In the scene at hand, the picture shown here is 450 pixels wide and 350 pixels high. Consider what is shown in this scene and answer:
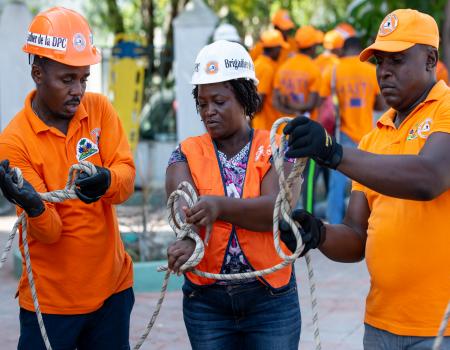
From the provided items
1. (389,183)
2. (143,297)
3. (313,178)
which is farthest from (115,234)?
(313,178)

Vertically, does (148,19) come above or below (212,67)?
above

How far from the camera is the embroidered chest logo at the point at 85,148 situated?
3488 millimetres

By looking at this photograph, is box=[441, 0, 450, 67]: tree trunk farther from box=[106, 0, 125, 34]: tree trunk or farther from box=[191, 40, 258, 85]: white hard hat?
box=[191, 40, 258, 85]: white hard hat

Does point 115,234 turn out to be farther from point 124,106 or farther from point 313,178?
point 124,106

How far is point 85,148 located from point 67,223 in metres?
0.32

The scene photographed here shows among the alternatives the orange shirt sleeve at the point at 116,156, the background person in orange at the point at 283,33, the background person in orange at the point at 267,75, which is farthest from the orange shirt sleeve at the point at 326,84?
the orange shirt sleeve at the point at 116,156

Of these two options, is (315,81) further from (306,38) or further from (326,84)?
(306,38)

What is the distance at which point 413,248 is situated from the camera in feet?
9.52

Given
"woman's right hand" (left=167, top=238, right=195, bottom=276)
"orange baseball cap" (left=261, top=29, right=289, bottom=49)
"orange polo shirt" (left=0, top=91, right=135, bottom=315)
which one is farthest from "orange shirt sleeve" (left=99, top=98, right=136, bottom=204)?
"orange baseball cap" (left=261, top=29, right=289, bottom=49)

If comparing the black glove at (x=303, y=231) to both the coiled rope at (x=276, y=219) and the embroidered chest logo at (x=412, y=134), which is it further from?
the embroidered chest logo at (x=412, y=134)

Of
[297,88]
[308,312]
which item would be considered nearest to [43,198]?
[308,312]

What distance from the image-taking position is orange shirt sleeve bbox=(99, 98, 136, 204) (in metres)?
3.43

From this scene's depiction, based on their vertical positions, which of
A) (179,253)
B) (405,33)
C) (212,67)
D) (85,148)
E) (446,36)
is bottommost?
(179,253)

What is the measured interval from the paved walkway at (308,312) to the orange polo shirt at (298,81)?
209 cm
